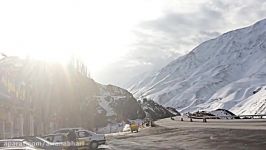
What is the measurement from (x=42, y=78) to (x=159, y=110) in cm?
8042

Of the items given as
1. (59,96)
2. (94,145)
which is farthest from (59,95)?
(94,145)

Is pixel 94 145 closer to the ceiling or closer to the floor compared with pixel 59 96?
closer to the floor

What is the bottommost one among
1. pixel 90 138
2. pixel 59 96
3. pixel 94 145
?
pixel 94 145

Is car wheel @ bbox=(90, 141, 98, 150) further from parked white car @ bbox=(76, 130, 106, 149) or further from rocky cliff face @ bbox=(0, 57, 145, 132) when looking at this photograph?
rocky cliff face @ bbox=(0, 57, 145, 132)

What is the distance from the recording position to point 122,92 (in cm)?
13488

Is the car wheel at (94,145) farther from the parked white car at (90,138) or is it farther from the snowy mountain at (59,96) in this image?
the snowy mountain at (59,96)

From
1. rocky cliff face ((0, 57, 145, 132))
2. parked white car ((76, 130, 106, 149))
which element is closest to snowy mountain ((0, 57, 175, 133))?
rocky cliff face ((0, 57, 145, 132))

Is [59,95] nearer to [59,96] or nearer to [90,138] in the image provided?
[59,96]

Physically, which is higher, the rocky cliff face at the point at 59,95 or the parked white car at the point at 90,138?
the rocky cliff face at the point at 59,95

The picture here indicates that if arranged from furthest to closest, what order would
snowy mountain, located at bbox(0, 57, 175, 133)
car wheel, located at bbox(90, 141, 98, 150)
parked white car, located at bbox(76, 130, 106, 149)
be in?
snowy mountain, located at bbox(0, 57, 175, 133)
car wheel, located at bbox(90, 141, 98, 150)
parked white car, located at bbox(76, 130, 106, 149)

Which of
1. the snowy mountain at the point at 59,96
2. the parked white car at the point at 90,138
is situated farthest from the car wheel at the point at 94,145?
the snowy mountain at the point at 59,96

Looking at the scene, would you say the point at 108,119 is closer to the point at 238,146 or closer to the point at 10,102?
the point at 10,102

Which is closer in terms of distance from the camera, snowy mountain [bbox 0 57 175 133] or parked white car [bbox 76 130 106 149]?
parked white car [bbox 76 130 106 149]

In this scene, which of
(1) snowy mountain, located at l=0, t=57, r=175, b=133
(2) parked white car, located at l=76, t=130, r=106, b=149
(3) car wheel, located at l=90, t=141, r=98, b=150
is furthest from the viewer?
(1) snowy mountain, located at l=0, t=57, r=175, b=133
